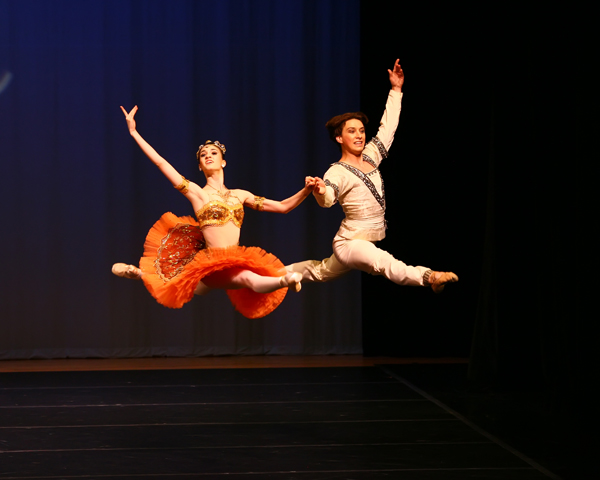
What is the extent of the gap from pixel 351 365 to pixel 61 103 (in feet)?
10.8

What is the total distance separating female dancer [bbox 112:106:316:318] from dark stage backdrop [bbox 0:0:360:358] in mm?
3107

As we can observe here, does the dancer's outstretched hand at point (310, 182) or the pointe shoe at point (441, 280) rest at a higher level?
the dancer's outstretched hand at point (310, 182)

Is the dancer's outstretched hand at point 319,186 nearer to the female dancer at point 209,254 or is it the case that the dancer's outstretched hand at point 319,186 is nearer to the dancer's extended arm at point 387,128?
the female dancer at point 209,254

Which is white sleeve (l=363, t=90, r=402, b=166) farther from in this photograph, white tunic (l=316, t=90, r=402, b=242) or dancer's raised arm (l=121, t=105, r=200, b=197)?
dancer's raised arm (l=121, t=105, r=200, b=197)

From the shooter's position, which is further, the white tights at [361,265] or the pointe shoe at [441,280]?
the white tights at [361,265]

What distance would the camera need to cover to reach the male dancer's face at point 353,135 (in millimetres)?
3270

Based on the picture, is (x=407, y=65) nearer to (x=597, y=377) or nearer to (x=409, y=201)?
(x=409, y=201)

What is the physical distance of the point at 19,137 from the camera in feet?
21.6

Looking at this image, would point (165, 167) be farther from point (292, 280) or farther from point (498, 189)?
point (498, 189)

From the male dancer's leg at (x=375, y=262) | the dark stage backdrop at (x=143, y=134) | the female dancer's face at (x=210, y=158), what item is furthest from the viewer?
the dark stage backdrop at (x=143, y=134)

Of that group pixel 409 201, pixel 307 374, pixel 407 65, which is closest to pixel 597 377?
pixel 307 374

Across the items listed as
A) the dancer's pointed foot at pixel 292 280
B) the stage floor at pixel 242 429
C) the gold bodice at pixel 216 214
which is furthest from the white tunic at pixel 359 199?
the stage floor at pixel 242 429

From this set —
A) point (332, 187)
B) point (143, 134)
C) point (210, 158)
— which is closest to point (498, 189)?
point (332, 187)

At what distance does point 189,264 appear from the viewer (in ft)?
10.6
